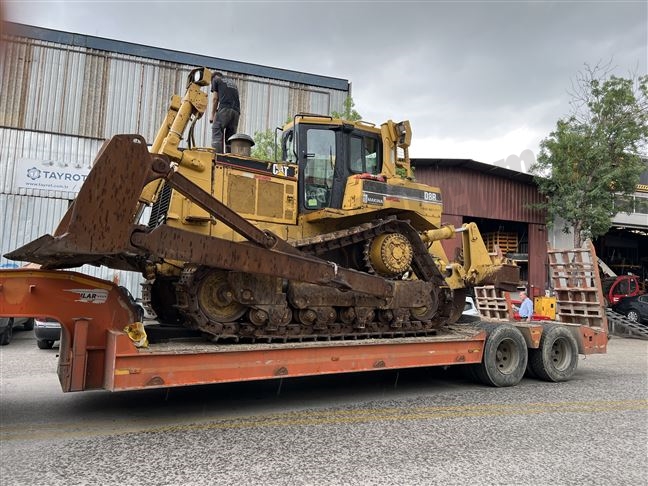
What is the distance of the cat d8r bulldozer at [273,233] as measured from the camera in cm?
542

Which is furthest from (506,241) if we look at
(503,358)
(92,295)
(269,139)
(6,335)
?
(92,295)

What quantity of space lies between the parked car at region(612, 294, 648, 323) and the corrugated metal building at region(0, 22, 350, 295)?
16.6 m

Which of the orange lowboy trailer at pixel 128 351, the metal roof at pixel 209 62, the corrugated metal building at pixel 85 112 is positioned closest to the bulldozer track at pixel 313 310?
the orange lowboy trailer at pixel 128 351

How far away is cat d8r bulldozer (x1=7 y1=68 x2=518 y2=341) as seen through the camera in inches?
213

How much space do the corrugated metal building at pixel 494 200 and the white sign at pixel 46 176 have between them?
1307 centimetres

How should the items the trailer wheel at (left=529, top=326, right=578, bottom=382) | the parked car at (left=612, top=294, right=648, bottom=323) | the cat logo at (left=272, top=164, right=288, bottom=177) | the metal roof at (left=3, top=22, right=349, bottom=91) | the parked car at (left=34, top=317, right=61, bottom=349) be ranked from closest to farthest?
the cat logo at (left=272, top=164, right=288, bottom=177)
the trailer wheel at (left=529, top=326, right=578, bottom=382)
the parked car at (left=34, top=317, right=61, bottom=349)
the metal roof at (left=3, top=22, right=349, bottom=91)
the parked car at (left=612, top=294, right=648, bottom=323)

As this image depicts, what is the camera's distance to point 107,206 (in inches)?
207

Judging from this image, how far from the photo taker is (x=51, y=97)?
1819 centimetres

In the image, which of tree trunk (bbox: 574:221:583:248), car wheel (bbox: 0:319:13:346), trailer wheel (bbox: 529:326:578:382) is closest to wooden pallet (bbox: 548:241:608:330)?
trailer wheel (bbox: 529:326:578:382)

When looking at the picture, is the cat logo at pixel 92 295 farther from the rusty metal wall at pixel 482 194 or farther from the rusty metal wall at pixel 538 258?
the rusty metal wall at pixel 538 258

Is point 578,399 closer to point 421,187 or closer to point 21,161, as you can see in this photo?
point 421,187

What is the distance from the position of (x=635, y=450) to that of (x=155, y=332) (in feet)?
19.2

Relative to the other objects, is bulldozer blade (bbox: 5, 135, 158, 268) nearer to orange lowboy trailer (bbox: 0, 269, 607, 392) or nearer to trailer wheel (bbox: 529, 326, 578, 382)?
orange lowboy trailer (bbox: 0, 269, 607, 392)

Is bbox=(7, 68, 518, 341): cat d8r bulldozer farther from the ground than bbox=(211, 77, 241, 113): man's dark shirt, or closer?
closer
